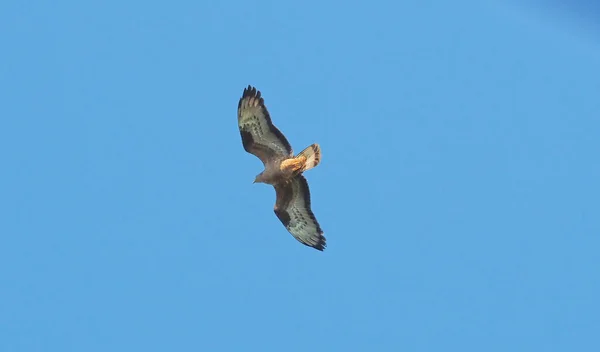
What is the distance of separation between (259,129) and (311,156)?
889 millimetres

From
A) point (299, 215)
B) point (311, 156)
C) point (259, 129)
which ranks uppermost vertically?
point (259, 129)

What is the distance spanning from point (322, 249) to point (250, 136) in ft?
6.53

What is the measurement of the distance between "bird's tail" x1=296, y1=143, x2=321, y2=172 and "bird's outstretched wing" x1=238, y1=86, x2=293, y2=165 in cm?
25

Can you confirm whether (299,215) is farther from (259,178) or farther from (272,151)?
(272,151)

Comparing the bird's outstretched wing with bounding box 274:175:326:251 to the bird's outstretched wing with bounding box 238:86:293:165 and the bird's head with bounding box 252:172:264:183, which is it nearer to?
the bird's head with bounding box 252:172:264:183

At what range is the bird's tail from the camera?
61.7 ft

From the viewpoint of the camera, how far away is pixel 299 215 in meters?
19.6

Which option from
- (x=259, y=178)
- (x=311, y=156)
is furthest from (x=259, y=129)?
(x=311, y=156)

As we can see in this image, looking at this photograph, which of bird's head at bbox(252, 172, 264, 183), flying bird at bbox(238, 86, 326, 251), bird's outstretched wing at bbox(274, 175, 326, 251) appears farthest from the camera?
bird's outstretched wing at bbox(274, 175, 326, 251)

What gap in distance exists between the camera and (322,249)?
769 inches

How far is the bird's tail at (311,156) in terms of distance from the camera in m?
18.8

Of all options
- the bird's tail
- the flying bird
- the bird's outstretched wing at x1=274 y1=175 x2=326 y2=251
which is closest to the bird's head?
the flying bird

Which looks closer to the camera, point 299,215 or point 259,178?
point 259,178

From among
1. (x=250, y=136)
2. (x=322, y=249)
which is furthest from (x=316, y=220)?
(x=250, y=136)
